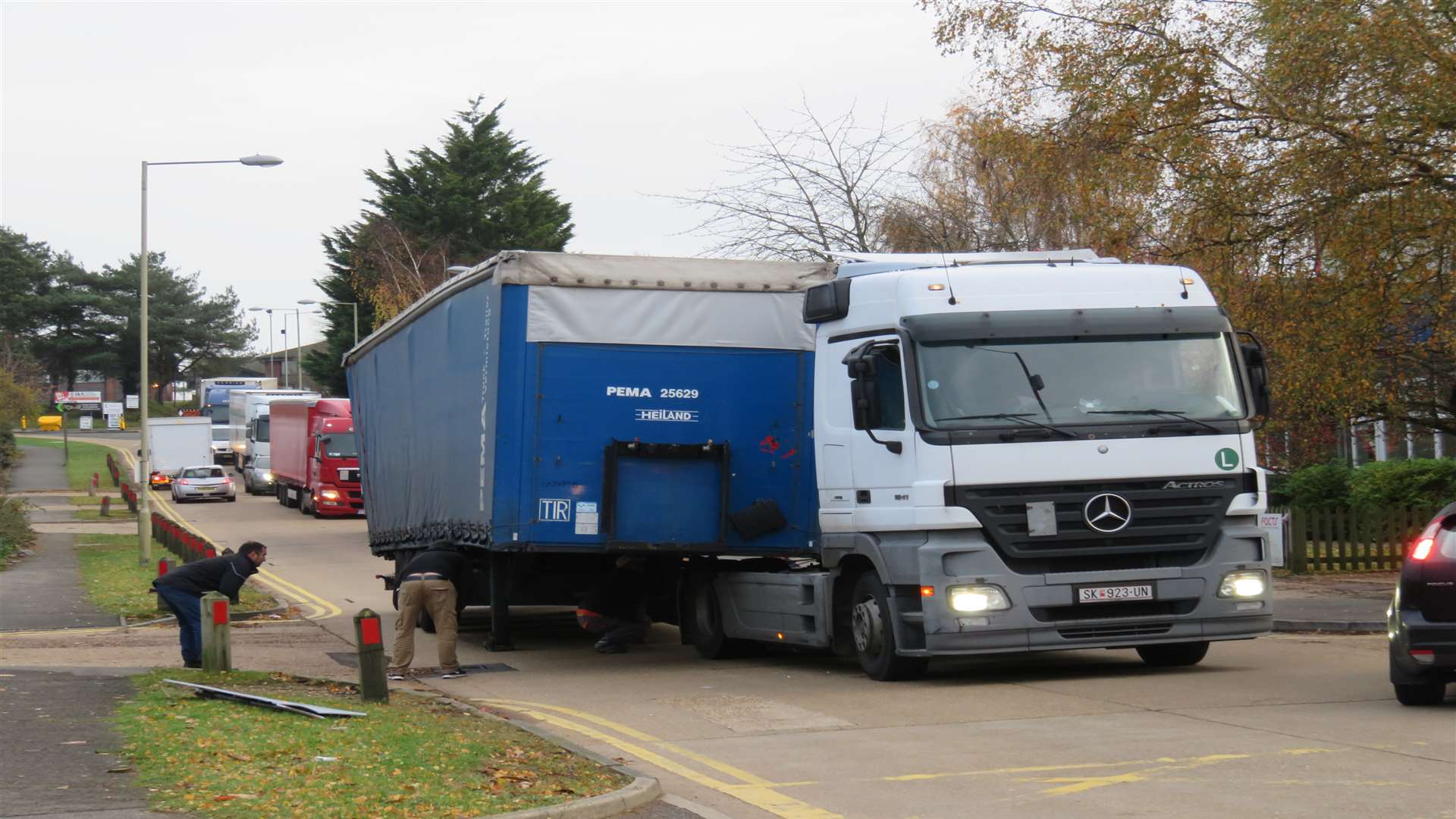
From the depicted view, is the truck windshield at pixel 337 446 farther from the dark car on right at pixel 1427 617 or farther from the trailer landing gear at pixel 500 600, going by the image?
the dark car on right at pixel 1427 617

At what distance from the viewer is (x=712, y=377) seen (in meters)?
14.5

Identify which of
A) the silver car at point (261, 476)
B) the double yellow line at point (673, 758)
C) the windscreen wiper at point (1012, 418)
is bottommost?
the double yellow line at point (673, 758)

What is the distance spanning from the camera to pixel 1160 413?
1228 centimetres

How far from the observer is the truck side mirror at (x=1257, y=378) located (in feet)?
40.5

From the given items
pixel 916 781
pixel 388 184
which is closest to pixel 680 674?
pixel 916 781

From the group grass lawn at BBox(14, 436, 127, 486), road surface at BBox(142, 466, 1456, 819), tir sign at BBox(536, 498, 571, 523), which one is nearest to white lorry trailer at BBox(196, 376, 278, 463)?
grass lawn at BBox(14, 436, 127, 486)

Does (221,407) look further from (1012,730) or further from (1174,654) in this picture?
(1012,730)

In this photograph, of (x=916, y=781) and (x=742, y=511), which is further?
(x=742, y=511)

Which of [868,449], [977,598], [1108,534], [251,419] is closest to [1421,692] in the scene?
[1108,534]

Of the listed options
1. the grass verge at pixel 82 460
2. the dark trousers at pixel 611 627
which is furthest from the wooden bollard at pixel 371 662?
the grass verge at pixel 82 460

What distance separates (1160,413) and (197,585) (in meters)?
9.09

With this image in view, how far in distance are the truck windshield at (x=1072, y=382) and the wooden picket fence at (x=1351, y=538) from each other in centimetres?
1194

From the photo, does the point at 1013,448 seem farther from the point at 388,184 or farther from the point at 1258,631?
the point at 388,184

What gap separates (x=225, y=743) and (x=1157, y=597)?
22.6 feet
